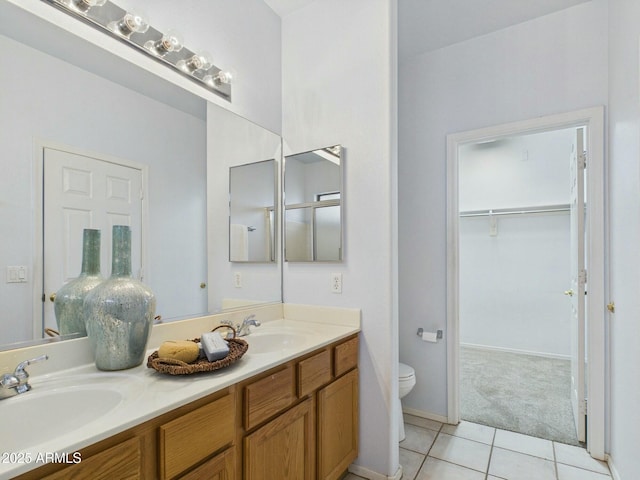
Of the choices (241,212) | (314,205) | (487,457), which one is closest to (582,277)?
(487,457)

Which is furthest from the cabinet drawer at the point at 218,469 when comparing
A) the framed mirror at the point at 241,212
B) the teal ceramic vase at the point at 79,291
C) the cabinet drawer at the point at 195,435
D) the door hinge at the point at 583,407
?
the door hinge at the point at 583,407

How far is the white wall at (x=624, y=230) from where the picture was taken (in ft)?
5.00

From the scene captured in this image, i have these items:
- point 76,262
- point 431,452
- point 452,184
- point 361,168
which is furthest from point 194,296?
point 452,184

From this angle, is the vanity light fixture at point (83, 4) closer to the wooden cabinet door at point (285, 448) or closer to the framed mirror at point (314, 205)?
the framed mirror at point (314, 205)

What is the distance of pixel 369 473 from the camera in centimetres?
187

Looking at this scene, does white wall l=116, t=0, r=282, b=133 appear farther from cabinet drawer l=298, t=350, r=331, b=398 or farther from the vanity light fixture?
cabinet drawer l=298, t=350, r=331, b=398

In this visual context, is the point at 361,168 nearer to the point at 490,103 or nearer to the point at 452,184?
the point at 452,184

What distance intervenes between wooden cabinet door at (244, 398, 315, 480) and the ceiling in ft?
7.75

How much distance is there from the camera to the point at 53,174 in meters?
1.22

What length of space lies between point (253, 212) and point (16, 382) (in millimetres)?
1385

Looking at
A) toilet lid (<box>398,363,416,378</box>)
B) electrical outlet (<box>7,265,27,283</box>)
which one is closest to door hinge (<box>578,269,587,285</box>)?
toilet lid (<box>398,363,416,378</box>)

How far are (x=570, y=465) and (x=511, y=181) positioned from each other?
318 centimetres

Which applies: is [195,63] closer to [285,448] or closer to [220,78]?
[220,78]

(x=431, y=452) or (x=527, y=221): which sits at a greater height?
(x=527, y=221)
